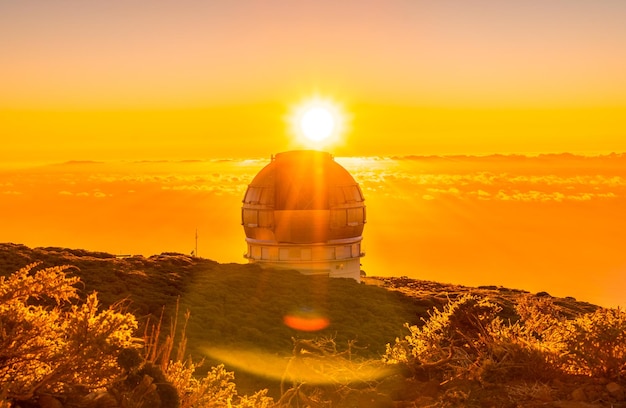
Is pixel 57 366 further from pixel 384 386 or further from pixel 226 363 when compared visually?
pixel 226 363

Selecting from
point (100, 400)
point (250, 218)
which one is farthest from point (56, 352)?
point (250, 218)

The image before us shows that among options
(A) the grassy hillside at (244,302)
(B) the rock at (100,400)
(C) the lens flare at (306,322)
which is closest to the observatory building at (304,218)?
(A) the grassy hillside at (244,302)

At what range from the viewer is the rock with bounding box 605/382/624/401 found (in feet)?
23.0

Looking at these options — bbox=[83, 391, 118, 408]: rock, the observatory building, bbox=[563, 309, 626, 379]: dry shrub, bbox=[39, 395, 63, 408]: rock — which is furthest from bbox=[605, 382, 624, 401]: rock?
the observatory building

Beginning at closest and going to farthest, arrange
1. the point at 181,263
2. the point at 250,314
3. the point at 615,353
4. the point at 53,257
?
1. the point at 615,353
2. the point at 250,314
3. the point at 53,257
4. the point at 181,263

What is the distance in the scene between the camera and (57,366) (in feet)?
22.0

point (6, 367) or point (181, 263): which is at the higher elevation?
point (181, 263)

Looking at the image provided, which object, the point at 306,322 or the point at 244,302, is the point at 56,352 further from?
the point at 244,302

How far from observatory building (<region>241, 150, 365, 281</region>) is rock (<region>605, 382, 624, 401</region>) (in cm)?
2607

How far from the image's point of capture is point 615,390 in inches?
279

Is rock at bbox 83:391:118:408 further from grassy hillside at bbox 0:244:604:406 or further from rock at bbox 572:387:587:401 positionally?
grassy hillside at bbox 0:244:604:406

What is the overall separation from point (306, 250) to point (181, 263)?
660cm

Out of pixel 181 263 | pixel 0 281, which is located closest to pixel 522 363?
pixel 0 281

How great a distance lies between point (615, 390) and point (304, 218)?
26.2 m
